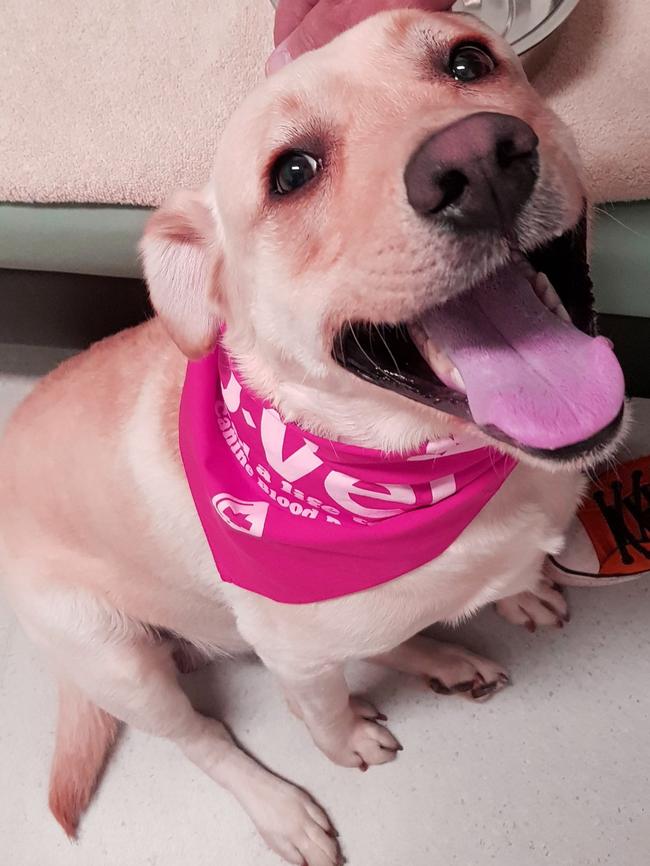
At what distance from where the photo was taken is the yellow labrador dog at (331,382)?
730 millimetres

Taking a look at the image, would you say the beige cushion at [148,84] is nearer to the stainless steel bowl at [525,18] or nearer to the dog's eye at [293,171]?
the stainless steel bowl at [525,18]

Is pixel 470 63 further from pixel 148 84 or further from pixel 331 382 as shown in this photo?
pixel 148 84

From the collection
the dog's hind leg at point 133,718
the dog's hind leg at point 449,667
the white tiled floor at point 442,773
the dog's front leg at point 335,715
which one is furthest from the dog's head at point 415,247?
the white tiled floor at point 442,773

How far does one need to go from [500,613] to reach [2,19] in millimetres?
1842

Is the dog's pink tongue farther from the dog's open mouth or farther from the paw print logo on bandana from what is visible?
the paw print logo on bandana

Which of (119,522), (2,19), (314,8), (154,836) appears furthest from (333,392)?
(2,19)

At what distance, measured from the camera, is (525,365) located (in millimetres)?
810

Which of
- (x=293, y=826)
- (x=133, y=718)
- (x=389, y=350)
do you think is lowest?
(x=293, y=826)

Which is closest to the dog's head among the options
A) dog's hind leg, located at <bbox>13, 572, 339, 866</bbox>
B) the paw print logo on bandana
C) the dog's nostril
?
the dog's nostril

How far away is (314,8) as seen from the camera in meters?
1.21

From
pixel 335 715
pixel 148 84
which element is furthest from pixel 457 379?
pixel 148 84

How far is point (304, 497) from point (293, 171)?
0.46 metres

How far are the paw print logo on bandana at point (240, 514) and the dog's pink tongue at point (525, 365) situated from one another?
41 cm

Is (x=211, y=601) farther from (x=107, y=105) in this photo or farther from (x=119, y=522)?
(x=107, y=105)
